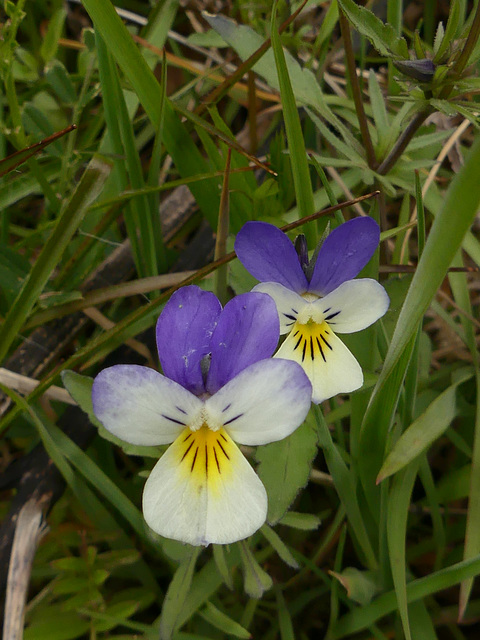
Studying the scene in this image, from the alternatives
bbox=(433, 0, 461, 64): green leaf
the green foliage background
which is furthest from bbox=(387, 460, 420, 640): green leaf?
bbox=(433, 0, 461, 64): green leaf

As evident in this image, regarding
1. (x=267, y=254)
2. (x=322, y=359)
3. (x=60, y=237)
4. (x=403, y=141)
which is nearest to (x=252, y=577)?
(x=322, y=359)

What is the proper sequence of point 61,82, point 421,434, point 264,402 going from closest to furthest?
point 264,402 → point 421,434 → point 61,82

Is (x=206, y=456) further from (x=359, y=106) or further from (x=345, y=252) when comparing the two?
(x=359, y=106)

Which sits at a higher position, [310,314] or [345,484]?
[310,314]

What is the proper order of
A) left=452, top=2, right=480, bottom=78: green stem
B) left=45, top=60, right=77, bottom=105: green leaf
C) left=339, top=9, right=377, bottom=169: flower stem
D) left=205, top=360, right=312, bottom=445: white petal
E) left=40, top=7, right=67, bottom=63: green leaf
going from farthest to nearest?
left=40, top=7, right=67, bottom=63: green leaf
left=45, top=60, right=77, bottom=105: green leaf
left=339, top=9, right=377, bottom=169: flower stem
left=452, top=2, right=480, bottom=78: green stem
left=205, top=360, right=312, bottom=445: white petal

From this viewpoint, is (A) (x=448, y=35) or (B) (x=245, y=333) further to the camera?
(A) (x=448, y=35)

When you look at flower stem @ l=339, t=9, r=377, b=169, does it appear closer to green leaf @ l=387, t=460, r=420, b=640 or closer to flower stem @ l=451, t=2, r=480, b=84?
flower stem @ l=451, t=2, r=480, b=84

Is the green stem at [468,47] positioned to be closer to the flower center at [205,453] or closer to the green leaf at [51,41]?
the flower center at [205,453]
